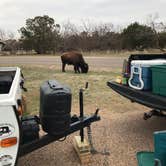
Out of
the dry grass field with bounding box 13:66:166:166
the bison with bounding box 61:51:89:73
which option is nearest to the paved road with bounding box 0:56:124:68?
the bison with bounding box 61:51:89:73

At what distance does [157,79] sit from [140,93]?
1.33 feet

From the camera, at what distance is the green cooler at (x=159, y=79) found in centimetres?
450

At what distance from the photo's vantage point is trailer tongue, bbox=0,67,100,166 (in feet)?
9.87

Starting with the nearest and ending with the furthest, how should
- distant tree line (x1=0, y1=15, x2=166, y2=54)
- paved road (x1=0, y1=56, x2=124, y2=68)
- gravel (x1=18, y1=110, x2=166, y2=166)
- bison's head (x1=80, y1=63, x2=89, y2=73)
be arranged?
gravel (x1=18, y1=110, x2=166, y2=166) → bison's head (x1=80, y1=63, x2=89, y2=73) → paved road (x1=0, y1=56, x2=124, y2=68) → distant tree line (x1=0, y1=15, x2=166, y2=54)

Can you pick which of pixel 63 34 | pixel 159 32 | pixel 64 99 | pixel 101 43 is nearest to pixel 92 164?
pixel 64 99

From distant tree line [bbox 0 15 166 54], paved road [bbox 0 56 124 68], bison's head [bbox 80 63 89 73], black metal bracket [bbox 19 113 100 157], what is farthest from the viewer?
distant tree line [bbox 0 15 166 54]

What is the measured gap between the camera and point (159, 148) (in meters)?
2.70

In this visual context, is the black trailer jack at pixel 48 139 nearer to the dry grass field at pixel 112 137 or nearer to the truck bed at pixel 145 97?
the dry grass field at pixel 112 137

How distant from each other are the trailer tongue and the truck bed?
99cm

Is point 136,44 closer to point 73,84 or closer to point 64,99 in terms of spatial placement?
point 73,84

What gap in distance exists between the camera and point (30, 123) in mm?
3953

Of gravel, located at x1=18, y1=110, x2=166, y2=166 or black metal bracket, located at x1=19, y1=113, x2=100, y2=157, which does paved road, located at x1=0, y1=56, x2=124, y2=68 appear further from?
black metal bracket, located at x1=19, y1=113, x2=100, y2=157

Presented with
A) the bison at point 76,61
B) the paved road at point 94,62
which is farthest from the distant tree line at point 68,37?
the bison at point 76,61

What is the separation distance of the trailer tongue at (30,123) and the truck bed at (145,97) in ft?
3.26
